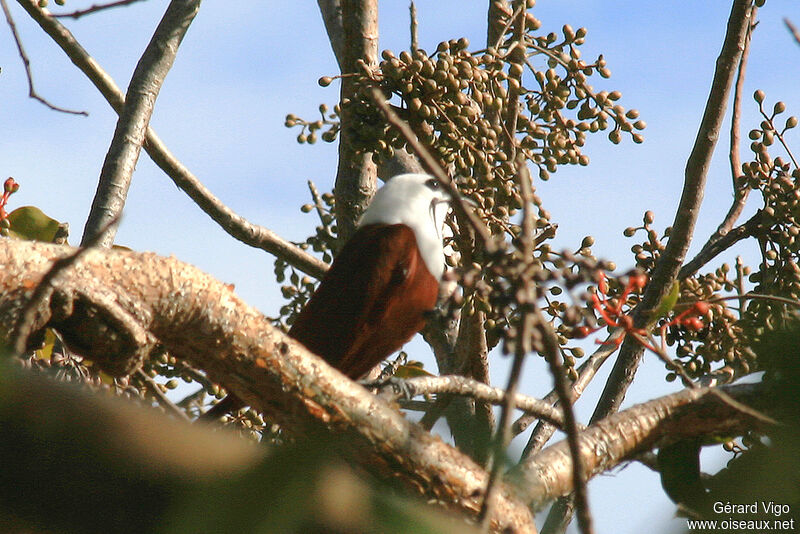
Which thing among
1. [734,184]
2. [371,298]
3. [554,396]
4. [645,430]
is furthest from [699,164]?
[645,430]

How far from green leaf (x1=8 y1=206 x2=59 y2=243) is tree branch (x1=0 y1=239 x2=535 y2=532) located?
120cm

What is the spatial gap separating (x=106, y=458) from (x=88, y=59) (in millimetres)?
3021

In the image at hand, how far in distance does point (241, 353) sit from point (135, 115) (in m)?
1.67

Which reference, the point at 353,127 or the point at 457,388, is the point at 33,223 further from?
the point at 457,388

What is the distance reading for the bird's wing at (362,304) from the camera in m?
3.07

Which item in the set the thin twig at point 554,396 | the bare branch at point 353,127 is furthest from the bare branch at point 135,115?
the thin twig at point 554,396

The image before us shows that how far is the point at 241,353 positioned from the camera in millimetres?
1636

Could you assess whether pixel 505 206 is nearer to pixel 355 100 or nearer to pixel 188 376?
pixel 355 100

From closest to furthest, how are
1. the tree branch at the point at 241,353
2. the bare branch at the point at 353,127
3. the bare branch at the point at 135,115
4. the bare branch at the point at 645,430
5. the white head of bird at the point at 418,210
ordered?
the tree branch at the point at 241,353, the bare branch at the point at 645,430, the bare branch at the point at 353,127, the bare branch at the point at 135,115, the white head of bird at the point at 418,210

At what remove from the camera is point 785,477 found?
2.38 feet

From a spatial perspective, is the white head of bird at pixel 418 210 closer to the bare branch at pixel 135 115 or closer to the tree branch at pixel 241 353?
the bare branch at pixel 135 115

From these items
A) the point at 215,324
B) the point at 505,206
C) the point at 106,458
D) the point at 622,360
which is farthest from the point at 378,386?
the point at 106,458

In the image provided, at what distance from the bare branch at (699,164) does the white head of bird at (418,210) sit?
2.54 ft

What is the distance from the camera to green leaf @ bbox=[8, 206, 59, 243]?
108 inches
